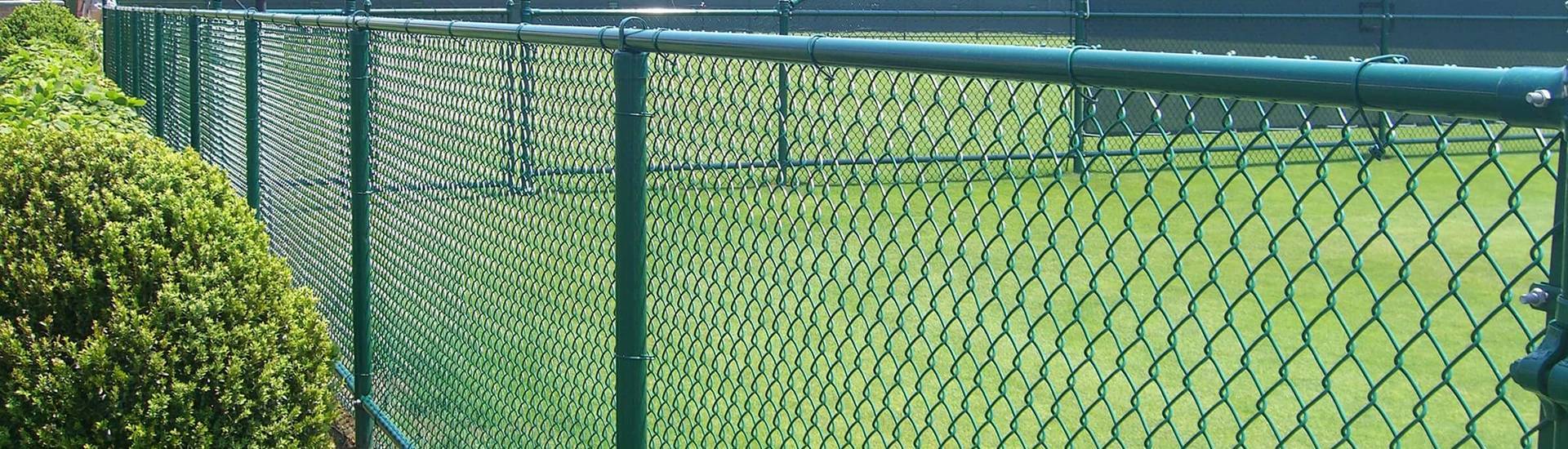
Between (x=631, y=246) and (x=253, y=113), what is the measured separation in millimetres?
3993

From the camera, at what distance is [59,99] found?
833cm

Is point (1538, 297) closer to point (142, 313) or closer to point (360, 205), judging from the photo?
point (142, 313)

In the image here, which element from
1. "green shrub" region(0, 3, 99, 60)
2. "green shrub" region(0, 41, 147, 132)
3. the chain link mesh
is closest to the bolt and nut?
"green shrub" region(0, 41, 147, 132)

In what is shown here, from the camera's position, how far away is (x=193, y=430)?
420cm

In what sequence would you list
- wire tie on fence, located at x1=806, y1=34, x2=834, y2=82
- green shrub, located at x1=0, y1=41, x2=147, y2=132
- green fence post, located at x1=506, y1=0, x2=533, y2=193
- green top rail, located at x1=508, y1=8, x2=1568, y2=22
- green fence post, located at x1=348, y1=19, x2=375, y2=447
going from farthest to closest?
1. green top rail, located at x1=508, y1=8, x2=1568, y2=22
2. green shrub, located at x1=0, y1=41, x2=147, y2=132
3. green fence post, located at x1=348, y1=19, x2=375, y2=447
4. green fence post, located at x1=506, y1=0, x2=533, y2=193
5. wire tie on fence, located at x1=806, y1=34, x2=834, y2=82

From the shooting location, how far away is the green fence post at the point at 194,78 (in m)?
8.16

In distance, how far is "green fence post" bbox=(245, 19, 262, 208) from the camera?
21.3 ft

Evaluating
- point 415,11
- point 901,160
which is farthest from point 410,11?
point 901,160

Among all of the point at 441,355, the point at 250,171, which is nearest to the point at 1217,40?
the point at 250,171

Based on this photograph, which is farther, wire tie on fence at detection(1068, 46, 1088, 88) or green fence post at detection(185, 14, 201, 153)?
green fence post at detection(185, 14, 201, 153)

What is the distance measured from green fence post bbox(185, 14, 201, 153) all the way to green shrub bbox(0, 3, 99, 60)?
22.3 ft

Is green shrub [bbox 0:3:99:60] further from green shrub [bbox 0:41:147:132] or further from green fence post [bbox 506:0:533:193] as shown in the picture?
green fence post [bbox 506:0:533:193]

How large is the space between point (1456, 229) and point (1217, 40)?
205 inches

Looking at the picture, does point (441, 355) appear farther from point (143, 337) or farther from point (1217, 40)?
point (1217, 40)
